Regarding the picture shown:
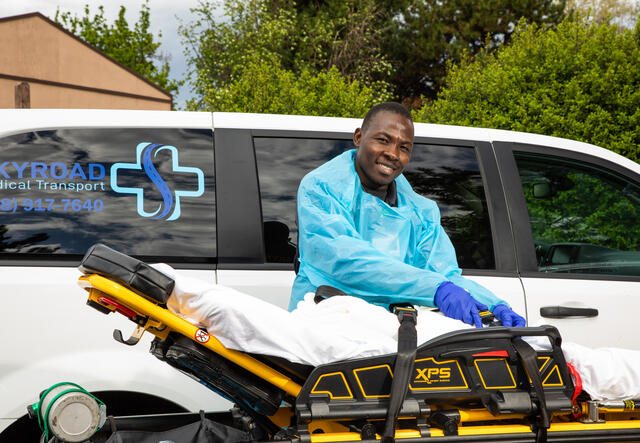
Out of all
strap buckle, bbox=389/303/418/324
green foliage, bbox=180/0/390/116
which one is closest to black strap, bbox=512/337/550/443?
strap buckle, bbox=389/303/418/324

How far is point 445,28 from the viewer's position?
23.2m

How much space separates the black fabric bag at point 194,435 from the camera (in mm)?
2180

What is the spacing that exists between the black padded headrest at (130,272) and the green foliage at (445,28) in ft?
72.5

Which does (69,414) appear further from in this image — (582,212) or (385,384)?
(582,212)

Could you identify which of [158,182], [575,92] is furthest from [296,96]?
[158,182]

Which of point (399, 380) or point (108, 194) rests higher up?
point (108, 194)

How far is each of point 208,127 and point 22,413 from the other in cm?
141

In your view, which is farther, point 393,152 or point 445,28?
point 445,28

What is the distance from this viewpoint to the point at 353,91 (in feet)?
35.1

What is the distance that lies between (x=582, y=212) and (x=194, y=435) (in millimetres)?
2349

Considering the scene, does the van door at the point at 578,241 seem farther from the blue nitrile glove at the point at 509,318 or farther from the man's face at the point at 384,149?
the man's face at the point at 384,149

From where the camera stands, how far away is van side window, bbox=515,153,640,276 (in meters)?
3.27

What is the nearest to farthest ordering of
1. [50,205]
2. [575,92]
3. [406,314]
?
[406,314] → [50,205] → [575,92]

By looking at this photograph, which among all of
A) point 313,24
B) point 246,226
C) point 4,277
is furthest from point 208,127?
point 313,24
